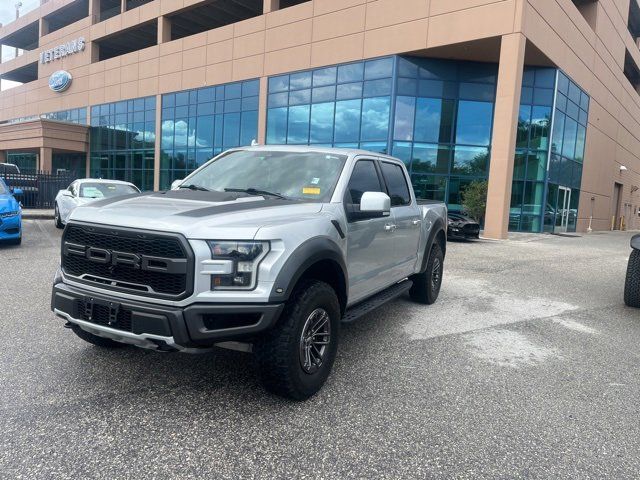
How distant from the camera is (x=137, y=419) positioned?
3080 millimetres

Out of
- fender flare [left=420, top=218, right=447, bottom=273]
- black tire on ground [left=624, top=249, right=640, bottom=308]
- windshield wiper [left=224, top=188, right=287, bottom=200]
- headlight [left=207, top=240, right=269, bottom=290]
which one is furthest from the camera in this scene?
black tire on ground [left=624, top=249, right=640, bottom=308]

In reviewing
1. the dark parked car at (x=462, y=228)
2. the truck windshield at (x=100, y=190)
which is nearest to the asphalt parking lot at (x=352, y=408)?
the truck windshield at (x=100, y=190)

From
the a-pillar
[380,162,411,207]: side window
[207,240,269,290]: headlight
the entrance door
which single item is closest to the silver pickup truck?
[207,240,269,290]: headlight

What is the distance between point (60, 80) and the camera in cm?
4062

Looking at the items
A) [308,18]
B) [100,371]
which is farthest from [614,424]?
[308,18]

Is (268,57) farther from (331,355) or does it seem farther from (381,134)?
(331,355)

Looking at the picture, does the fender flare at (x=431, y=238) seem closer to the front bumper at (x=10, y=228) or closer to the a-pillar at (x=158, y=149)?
the front bumper at (x=10, y=228)

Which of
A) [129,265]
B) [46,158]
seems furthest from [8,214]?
[46,158]

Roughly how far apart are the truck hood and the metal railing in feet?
68.1

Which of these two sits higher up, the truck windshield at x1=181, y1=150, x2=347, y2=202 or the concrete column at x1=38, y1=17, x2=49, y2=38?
the concrete column at x1=38, y1=17, x2=49, y2=38

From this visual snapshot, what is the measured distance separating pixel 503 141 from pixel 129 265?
63.3ft

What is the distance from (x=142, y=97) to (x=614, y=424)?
3608cm

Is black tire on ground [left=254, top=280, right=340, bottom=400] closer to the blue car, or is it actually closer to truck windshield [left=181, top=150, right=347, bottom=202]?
truck windshield [left=181, top=150, right=347, bottom=202]

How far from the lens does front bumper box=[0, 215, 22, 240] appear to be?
9891 millimetres
